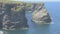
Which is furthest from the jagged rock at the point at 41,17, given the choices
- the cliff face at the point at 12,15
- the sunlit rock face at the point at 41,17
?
the cliff face at the point at 12,15

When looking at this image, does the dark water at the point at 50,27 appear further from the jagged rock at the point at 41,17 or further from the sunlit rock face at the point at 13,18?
the sunlit rock face at the point at 13,18

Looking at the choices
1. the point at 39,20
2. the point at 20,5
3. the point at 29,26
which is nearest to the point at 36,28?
the point at 29,26

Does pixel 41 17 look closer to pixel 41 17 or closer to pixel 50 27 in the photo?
pixel 41 17

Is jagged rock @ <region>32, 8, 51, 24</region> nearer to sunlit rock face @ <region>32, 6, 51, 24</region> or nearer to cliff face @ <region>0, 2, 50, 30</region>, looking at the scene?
sunlit rock face @ <region>32, 6, 51, 24</region>

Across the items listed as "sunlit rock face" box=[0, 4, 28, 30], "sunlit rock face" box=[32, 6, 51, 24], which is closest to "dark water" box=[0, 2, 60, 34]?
"sunlit rock face" box=[32, 6, 51, 24]

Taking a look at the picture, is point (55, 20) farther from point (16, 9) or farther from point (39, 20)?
point (16, 9)

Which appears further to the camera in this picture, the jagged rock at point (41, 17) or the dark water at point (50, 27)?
the jagged rock at point (41, 17)

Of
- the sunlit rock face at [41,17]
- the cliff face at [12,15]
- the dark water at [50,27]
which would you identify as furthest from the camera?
the sunlit rock face at [41,17]

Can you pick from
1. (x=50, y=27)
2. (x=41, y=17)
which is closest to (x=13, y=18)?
(x=50, y=27)
